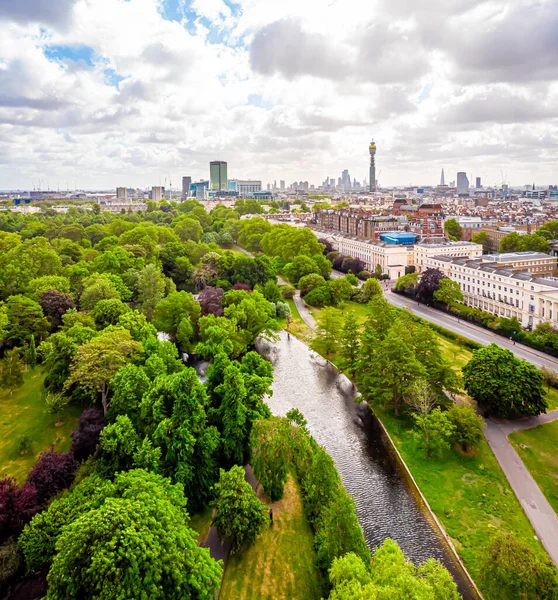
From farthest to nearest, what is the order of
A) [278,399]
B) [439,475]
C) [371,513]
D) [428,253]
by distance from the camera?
[428,253] → [278,399] → [439,475] → [371,513]

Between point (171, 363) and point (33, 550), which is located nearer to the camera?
point (33, 550)

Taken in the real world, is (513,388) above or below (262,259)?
below

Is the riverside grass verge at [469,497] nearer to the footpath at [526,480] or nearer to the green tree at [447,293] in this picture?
the footpath at [526,480]

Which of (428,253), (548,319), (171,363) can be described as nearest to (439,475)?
(171,363)

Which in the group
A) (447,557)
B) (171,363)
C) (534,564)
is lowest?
(447,557)

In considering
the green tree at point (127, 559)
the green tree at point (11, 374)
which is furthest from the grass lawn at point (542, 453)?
the green tree at point (11, 374)

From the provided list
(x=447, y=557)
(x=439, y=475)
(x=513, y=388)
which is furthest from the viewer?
(x=513, y=388)

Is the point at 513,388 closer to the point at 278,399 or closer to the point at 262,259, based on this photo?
the point at 278,399

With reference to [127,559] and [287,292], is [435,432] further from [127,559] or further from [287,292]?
[287,292]

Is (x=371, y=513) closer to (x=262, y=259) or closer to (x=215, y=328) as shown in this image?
(x=215, y=328)
